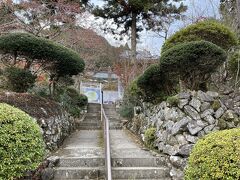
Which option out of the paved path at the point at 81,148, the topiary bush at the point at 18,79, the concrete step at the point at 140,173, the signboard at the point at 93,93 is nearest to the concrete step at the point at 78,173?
the concrete step at the point at 140,173

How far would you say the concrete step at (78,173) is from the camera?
5.38 m

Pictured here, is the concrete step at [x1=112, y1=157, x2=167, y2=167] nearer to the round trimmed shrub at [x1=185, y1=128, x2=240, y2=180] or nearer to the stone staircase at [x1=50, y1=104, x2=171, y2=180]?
the stone staircase at [x1=50, y1=104, x2=171, y2=180]

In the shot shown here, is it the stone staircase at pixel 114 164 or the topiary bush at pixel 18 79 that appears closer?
the stone staircase at pixel 114 164

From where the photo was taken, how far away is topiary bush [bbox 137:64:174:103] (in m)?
7.68

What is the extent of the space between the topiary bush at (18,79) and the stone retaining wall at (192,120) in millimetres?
3534

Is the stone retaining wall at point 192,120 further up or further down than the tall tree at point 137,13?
further down

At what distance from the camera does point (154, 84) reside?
822 centimetres

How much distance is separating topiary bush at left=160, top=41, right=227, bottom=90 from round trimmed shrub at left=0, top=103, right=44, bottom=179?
9.92ft

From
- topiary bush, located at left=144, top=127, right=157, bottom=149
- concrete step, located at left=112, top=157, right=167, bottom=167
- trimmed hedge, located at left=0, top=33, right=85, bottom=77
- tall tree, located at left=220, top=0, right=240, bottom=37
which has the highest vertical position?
tall tree, located at left=220, top=0, right=240, bottom=37

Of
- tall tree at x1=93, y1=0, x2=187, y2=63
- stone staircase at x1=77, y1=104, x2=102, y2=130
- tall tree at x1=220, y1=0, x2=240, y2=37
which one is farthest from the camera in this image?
tall tree at x1=93, y1=0, x2=187, y2=63

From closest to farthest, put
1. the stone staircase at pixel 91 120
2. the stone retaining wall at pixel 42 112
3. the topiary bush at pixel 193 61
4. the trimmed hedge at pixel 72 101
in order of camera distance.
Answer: the topiary bush at pixel 193 61, the stone retaining wall at pixel 42 112, the trimmed hedge at pixel 72 101, the stone staircase at pixel 91 120

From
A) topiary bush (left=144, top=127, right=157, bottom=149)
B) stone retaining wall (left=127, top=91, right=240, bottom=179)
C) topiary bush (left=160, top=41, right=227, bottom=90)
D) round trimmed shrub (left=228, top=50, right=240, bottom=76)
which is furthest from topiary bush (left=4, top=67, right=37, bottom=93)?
round trimmed shrub (left=228, top=50, right=240, bottom=76)

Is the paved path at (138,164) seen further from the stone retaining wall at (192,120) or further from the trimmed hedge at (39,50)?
the trimmed hedge at (39,50)

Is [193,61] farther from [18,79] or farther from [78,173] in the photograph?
[18,79]
